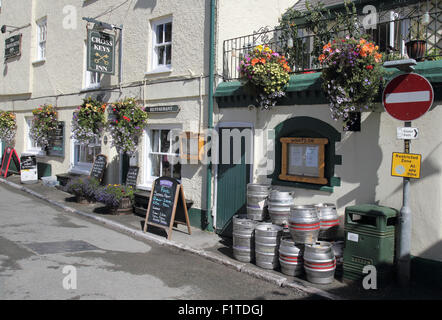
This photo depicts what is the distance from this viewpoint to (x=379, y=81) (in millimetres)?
6211

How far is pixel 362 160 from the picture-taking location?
6.61m

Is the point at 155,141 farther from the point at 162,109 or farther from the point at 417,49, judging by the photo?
the point at 417,49

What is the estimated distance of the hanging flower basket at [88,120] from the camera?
11759mm

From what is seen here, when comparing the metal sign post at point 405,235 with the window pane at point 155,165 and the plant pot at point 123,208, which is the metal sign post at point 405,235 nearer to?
the window pane at point 155,165

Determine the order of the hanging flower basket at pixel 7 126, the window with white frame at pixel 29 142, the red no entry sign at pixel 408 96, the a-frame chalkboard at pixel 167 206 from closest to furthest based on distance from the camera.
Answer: the red no entry sign at pixel 408 96 → the a-frame chalkboard at pixel 167 206 → the window with white frame at pixel 29 142 → the hanging flower basket at pixel 7 126

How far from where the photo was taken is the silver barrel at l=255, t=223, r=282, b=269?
21.8ft

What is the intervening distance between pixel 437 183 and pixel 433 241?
835 mm

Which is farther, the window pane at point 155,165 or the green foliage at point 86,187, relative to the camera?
the green foliage at point 86,187

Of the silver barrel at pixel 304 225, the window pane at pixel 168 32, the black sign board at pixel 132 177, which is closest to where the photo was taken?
the silver barrel at pixel 304 225

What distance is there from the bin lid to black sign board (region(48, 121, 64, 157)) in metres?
11.1

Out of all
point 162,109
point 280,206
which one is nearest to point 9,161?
point 162,109

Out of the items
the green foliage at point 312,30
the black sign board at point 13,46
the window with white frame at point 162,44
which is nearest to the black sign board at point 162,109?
the window with white frame at point 162,44

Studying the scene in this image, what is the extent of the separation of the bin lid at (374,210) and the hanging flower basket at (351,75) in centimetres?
139
